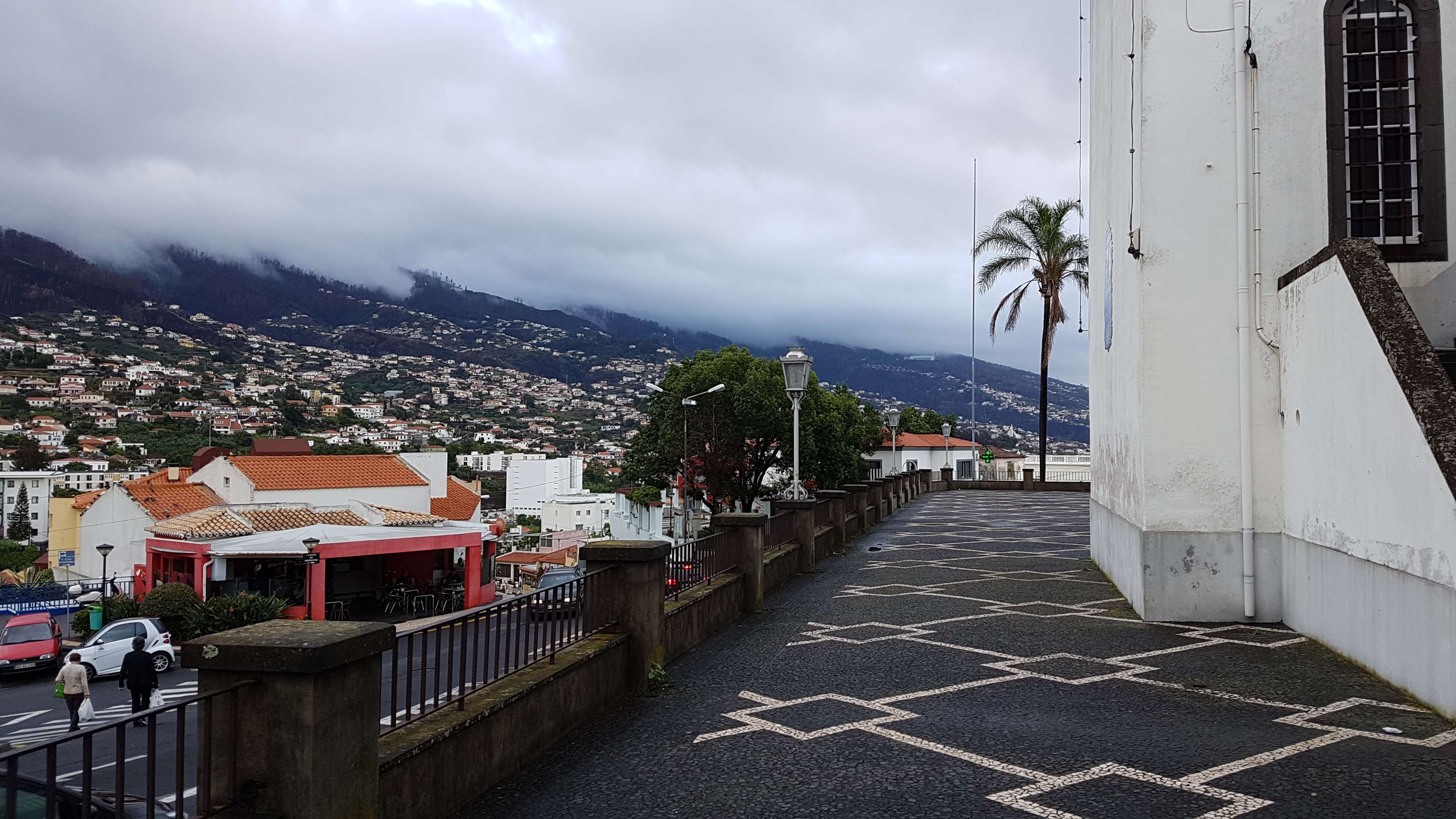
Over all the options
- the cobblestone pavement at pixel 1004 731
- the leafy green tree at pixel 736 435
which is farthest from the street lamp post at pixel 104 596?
the cobblestone pavement at pixel 1004 731

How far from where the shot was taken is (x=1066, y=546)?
728 inches


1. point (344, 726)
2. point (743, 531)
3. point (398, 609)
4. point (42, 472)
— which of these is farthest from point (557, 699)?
point (42, 472)

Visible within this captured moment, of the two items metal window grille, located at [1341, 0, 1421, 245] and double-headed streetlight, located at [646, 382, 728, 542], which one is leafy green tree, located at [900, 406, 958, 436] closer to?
double-headed streetlight, located at [646, 382, 728, 542]

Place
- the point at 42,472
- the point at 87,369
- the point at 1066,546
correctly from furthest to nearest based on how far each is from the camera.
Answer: the point at 87,369, the point at 42,472, the point at 1066,546

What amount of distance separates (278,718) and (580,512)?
105170mm

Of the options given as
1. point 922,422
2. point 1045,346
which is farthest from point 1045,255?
point 922,422

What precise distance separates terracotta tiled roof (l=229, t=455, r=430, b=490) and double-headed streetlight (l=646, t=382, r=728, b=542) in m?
14.5

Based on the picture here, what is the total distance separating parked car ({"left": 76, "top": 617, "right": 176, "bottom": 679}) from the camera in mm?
23203

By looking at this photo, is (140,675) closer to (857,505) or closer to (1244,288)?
(857,505)

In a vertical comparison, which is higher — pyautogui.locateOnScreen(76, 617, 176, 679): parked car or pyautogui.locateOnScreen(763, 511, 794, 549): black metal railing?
pyautogui.locateOnScreen(763, 511, 794, 549): black metal railing

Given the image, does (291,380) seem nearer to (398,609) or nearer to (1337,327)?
(398,609)

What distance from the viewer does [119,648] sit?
2369cm

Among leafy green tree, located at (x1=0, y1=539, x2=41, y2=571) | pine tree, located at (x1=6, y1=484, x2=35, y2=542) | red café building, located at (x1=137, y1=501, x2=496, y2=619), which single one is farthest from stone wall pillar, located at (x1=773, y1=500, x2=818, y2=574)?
pine tree, located at (x1=6, y1=484, x2=35, y2=542)

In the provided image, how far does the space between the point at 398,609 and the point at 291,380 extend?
580 feet
